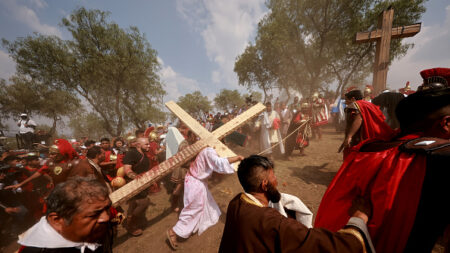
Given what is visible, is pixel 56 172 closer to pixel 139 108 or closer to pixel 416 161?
pixel 416 161

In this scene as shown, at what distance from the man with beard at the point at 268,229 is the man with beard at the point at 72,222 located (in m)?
1.08

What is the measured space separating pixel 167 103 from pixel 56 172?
264 cm

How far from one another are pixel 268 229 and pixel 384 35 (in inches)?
305

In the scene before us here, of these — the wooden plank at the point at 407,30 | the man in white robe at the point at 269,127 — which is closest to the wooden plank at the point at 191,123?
the man in white robe at the point at 269,127

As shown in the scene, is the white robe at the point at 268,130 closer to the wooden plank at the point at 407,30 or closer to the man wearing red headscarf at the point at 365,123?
the man wearing red headscarf at the point at 365,123

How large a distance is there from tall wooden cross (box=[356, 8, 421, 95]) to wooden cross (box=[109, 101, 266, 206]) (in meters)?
5.14

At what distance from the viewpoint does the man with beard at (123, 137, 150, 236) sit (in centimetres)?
365

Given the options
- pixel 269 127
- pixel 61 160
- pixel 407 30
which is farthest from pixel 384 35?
pixel 61 160

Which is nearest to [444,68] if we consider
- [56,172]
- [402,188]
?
[402,188]

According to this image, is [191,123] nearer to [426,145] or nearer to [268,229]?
[268,229]

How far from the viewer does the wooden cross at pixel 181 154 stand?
8.68 ft

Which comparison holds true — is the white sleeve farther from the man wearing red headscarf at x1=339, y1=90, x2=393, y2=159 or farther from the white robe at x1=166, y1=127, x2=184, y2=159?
the man wearing red headscarf at x1=339, y1=90, x2=393, y2=159

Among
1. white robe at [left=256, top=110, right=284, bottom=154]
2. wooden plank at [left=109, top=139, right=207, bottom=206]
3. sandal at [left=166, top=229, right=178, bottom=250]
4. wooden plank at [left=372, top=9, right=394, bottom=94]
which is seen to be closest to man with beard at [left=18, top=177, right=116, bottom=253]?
wooden plank at [left=109, top=139, right=207, bottom=206]

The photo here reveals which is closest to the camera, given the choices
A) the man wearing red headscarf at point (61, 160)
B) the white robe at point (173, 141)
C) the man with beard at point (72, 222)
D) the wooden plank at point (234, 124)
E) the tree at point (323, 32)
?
the man with beard at point (72, 222)
